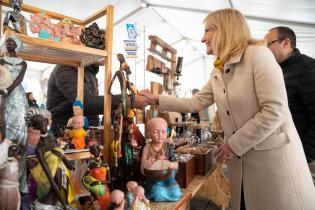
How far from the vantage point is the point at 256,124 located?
1047 mm

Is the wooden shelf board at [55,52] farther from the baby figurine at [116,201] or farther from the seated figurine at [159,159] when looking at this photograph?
the baby figurine at [116,201]

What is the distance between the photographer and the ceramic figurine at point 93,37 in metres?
1.15

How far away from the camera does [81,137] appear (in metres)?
1.18

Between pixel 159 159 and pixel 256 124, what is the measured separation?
19.4 inches

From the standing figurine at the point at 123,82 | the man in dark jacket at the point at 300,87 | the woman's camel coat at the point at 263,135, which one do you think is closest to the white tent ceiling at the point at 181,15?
the standing figurine at the point at 123,82

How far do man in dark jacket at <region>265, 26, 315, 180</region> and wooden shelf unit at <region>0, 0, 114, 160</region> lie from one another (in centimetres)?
107

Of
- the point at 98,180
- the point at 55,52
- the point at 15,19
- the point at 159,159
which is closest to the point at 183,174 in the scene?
the point at 159,159

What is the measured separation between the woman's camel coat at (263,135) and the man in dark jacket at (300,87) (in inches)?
15.2

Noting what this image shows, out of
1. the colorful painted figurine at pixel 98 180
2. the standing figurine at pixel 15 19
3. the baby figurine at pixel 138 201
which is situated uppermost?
the standing figurine at pixel 15 19

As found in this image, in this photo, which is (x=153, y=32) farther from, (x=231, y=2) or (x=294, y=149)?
(x=294, y=149)

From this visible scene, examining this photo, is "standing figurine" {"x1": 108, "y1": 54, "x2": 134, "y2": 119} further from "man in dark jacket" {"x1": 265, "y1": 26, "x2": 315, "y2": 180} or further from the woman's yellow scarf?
"man in dark jacket" {"x1": 265, "y1": 26, "x2": 315, "y2": 180}

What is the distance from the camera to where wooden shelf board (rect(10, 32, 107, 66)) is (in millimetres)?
976

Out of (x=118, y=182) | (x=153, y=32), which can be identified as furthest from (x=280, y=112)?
(x=153, y=32)

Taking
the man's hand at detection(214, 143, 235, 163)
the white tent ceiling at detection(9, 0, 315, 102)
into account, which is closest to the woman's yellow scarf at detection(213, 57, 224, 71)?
the man's hand at detection(214, 143, 235, 163)
